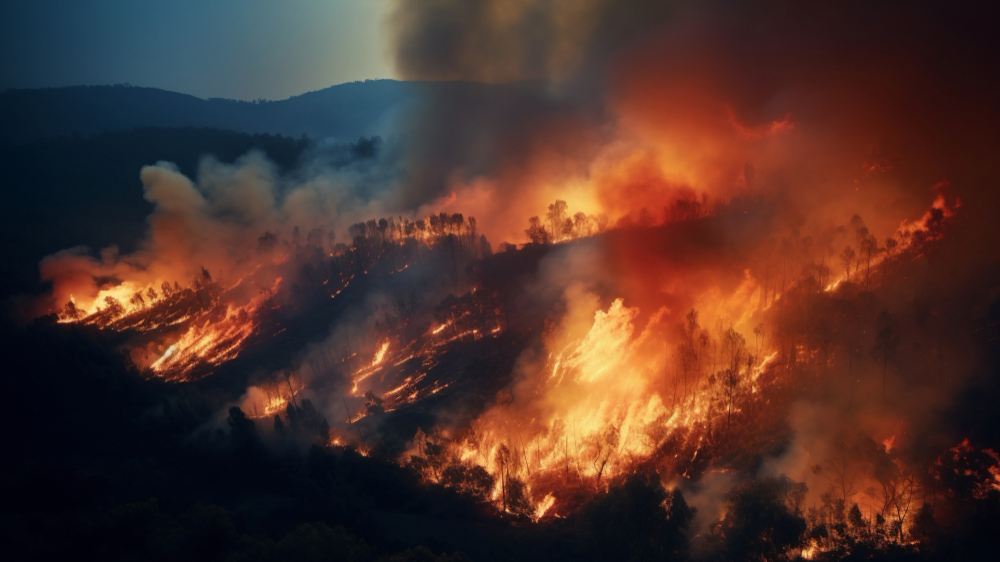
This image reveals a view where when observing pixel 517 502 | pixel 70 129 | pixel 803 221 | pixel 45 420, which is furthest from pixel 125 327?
pixel 70 129

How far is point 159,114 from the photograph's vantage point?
162250 mm

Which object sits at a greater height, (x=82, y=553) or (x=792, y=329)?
(x=792, y=329)

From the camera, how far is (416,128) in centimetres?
11562

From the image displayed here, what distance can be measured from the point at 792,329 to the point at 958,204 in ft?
71.3

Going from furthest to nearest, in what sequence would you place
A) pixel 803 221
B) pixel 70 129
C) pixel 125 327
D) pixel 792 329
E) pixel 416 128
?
pixel 70 129
pixel 416 128
pixel 125 327
pixel 803 221
pixel 792 329

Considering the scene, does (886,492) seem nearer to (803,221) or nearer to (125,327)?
(803,221)

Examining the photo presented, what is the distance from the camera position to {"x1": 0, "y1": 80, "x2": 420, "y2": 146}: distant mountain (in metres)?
124

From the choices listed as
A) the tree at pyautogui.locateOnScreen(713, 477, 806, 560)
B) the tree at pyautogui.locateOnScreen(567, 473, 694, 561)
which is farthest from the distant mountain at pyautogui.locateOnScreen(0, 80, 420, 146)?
the tree at pyautogui.locateOnScreen(713, 477, 806, 560)

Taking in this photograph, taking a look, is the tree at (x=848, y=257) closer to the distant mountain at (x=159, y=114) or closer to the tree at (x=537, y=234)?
the tree at (x=537, y=234)

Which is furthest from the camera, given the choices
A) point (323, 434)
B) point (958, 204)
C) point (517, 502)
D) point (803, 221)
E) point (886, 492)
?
point (803, 221)

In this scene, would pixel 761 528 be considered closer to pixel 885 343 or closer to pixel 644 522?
pixel 644 522

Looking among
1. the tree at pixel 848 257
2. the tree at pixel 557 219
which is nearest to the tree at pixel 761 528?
the tree at pixel 848 257

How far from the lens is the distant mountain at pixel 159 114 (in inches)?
4884

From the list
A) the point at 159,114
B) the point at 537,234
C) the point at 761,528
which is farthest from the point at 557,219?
the point at 159,114
